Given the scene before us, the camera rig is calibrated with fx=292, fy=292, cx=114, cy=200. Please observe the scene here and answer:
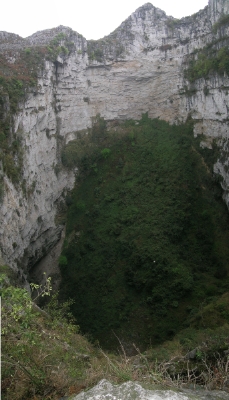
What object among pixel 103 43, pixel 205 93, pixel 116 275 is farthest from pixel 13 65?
pixel 116 275

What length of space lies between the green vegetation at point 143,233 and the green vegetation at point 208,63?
4326 mm

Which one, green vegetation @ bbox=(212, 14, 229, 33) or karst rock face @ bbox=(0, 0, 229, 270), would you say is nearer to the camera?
karst rock face @ bbox=(0, 0, 229, 270)

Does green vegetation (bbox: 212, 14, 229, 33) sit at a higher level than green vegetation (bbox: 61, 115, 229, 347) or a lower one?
higher

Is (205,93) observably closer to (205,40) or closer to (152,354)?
(205,40)

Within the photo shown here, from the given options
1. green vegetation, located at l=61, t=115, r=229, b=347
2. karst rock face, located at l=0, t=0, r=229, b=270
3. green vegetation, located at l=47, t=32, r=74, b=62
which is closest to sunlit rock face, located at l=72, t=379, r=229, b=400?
green vegetation, located at l=61, t=115, r=229, b=347

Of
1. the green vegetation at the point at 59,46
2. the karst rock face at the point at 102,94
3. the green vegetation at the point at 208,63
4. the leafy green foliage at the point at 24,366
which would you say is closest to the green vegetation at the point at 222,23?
the karst rock face at the point at 102,94

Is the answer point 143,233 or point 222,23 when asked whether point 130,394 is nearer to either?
point 143,233

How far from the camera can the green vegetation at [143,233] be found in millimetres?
17344

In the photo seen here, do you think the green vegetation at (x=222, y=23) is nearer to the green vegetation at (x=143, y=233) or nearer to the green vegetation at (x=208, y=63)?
the green vegetation at (x=208, y=63)

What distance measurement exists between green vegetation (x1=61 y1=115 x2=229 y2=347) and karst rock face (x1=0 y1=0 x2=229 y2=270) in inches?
57.1

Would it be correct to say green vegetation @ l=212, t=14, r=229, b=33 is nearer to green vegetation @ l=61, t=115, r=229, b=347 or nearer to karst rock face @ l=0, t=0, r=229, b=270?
karst rock face @ l=0, t=0, r=229, b=270

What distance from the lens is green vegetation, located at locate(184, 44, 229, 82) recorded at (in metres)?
20.7

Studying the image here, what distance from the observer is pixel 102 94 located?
27.6 metres

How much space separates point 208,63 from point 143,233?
45.8ft
